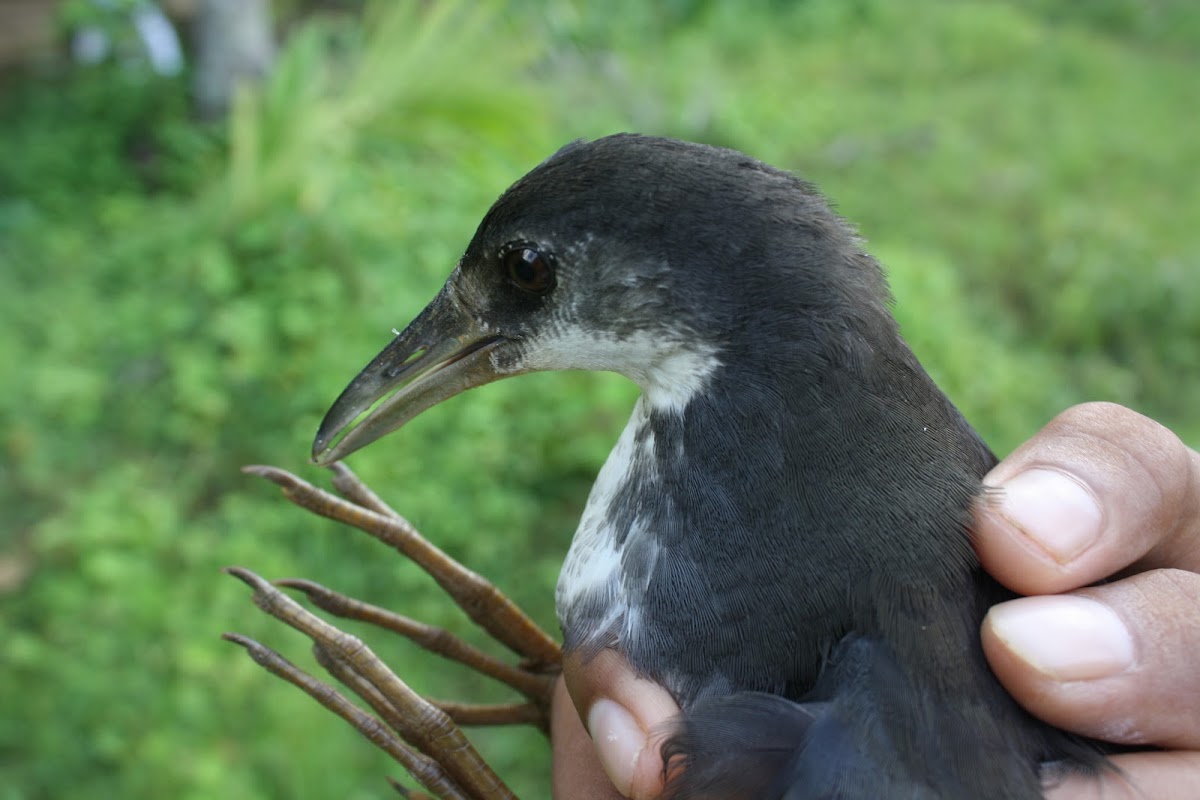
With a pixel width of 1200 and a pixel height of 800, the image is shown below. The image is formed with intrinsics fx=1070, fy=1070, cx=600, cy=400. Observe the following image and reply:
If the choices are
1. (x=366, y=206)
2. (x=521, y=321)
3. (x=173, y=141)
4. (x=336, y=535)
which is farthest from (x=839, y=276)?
(x=173, y=141)

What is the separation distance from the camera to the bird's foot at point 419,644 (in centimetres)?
148

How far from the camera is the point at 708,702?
4.07 ft

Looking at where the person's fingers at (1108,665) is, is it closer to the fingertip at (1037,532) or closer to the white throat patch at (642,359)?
the fingertip at (1037,532)

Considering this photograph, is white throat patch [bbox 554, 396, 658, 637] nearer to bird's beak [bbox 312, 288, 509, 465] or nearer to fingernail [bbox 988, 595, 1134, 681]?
bird's beak [bbox 312, 288, 509, 465]

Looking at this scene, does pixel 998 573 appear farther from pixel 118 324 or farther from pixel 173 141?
pixel 173 141

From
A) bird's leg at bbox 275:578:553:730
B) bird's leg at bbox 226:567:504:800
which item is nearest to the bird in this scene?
bird's leg at bbox 226:567:504:800

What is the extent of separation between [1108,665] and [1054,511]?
7.3 inches

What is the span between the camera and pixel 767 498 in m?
1.26

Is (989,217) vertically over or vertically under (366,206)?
under

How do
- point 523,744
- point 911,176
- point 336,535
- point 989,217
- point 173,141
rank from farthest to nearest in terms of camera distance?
point 911,176
point 989,217
point 173,141
point 336,535
point 523,744

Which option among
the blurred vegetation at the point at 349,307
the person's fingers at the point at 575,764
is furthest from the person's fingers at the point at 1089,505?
the blurred vegetation at the point at 349,307

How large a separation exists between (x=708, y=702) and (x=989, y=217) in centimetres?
554

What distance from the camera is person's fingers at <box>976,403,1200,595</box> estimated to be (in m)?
1.28

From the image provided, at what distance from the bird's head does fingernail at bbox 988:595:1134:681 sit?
0.41 m
